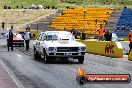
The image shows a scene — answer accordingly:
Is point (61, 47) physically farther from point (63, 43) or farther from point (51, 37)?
point (51, 37)

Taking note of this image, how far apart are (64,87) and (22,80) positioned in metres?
2.66

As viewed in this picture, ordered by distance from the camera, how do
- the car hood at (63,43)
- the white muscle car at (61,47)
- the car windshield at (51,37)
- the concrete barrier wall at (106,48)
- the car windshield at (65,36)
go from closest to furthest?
1. the white muscle car at (61,47)
2. the car hood at (63,43)
3. the car windshield at (65,36)
4. the car windshield at (51,37)
5. the concrete barrier wall at (106,48)

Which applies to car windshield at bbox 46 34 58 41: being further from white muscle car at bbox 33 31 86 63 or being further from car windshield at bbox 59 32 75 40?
Result: car windshield at bbox 59 32 75 40

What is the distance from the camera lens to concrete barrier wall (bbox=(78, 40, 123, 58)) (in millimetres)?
28938

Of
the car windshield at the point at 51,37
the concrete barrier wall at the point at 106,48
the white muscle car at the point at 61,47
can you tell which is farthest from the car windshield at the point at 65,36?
the concrete barrier wall at the point at 106,48

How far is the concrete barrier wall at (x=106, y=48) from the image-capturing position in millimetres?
28938

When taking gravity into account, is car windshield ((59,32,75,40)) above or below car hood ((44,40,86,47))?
above

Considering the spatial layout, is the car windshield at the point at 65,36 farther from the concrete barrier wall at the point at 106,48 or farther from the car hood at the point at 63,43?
the concrete barrier wall at the point at 106,48

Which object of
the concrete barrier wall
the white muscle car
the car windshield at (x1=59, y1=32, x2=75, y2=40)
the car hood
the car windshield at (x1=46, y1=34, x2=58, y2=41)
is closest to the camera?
the white muscle car

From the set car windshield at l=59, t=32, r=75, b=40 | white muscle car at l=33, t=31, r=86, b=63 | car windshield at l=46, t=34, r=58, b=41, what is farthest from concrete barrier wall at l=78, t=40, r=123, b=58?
car windshield at l=46, t=34, r=58, b=41

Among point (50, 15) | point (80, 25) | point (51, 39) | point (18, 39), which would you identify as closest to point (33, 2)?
point (50, 15)

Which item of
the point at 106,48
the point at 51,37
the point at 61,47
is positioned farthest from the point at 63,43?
the point at 106,48

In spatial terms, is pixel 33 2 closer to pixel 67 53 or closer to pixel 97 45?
pixel 97 45

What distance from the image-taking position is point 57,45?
2261 centimetres
